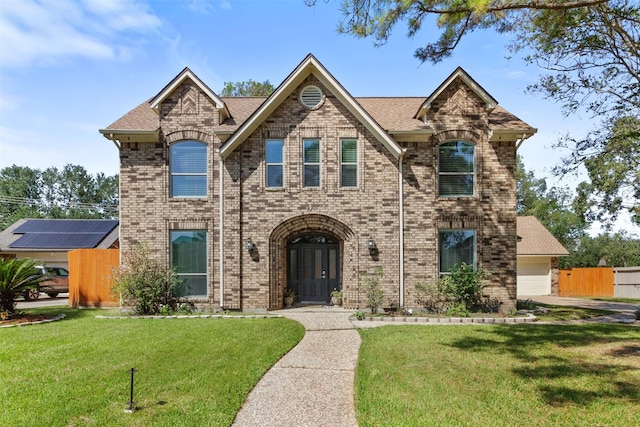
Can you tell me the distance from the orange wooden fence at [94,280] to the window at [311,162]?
7.37 meters

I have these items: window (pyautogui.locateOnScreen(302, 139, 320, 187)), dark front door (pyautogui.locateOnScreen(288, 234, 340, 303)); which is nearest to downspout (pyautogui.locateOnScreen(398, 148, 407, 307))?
dark front door (pyautogui.locateOnScreen(288, 234, 340, 303))

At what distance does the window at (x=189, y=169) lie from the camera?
13.9 metres

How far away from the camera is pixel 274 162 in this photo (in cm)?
1384

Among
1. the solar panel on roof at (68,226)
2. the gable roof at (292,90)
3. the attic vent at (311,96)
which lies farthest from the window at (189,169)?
the solar panel on roof at (68,226)

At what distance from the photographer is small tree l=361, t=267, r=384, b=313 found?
13.2 metres

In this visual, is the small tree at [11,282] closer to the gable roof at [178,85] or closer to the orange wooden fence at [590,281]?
the gable roof at [178,85]

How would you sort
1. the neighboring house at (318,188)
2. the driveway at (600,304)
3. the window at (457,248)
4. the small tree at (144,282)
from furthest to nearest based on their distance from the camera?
the driveway at (600,304) < the window at (457,248) < the neighboring house at (318,188) < the small tree at (144,282)

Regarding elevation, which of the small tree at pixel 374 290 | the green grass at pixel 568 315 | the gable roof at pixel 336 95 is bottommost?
the green grass at pixel 568 315

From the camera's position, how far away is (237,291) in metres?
13.5

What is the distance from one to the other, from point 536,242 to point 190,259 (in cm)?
2017

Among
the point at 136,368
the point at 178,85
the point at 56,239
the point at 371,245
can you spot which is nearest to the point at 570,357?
the point at 371,245

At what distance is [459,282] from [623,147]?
5989 millimetres

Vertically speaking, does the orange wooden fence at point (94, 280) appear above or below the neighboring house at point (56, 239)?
below

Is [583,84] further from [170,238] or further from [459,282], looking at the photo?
[170,238]
